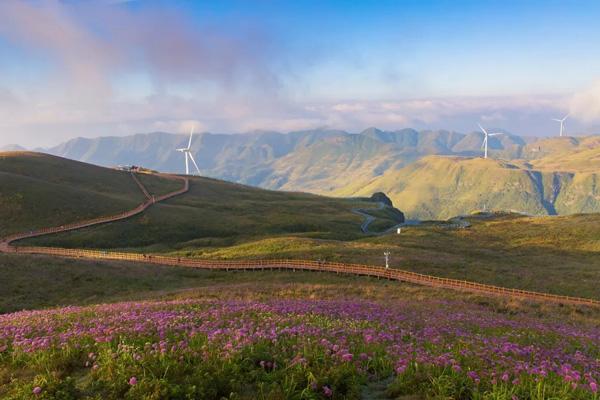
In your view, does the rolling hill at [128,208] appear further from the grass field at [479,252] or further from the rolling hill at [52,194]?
the grass field at [479,252]

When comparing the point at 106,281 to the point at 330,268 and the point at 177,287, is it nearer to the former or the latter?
the point at 177,287

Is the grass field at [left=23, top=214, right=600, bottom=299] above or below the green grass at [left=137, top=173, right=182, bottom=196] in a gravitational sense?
below

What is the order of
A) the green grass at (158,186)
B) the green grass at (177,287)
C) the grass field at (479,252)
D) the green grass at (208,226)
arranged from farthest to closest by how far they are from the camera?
1. the green grass at (158,186)
2. the green grass at (208,226)
3. the grass field at (479,252)
4. the green grass at (177,287)

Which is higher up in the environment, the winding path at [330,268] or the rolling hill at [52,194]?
the rolling hill at [52,194]

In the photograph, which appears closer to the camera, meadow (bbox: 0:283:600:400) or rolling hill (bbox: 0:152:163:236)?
meadow (bbox: 0:283:600:400)

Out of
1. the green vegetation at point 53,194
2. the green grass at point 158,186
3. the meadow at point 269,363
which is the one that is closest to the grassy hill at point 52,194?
the green vegetation at point 53,194

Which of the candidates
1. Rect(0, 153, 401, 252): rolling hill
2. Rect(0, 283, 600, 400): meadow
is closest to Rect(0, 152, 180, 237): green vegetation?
Rect(0, 153, 401, 252): rolling hill

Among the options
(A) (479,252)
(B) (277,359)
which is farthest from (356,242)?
(B) (277,359)

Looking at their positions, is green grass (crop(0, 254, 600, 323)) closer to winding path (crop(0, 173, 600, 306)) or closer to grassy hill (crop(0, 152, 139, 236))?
winding path (crop(0, 173, 600, 306))
